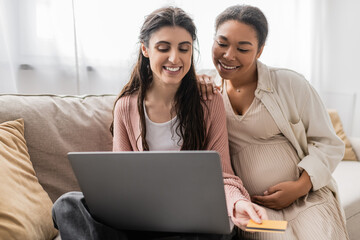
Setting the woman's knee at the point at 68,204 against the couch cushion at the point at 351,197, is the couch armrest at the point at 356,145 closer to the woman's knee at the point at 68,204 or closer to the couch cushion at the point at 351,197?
the couch cushion at the point at 351,197

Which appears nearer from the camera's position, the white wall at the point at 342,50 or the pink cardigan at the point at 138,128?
the pink cardigan at the point at 138,128

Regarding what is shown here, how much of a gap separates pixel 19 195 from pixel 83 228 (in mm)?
258

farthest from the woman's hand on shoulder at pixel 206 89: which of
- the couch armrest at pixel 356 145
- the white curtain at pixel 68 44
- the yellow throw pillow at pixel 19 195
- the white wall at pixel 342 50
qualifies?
the white wall at pixel 342 50

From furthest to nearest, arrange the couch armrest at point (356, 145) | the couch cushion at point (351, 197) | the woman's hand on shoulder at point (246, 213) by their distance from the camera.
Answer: the couch armrest at point (356, 145) → the couch cushion at point (351, 197) → the woman's hand on shoulder at point (246, 213)

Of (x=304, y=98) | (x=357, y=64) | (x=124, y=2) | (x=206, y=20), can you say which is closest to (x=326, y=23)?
(x=357, y=64)

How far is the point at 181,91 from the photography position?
1316 mm

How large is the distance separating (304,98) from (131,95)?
64 centimetres

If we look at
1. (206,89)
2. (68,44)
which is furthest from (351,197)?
(68,44)

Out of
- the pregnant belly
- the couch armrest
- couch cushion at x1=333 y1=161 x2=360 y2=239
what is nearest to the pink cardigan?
the pregnant belly

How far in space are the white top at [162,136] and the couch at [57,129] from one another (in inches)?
9.1

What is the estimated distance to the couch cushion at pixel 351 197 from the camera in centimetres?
168

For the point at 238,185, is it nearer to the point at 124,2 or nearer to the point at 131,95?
the point at 131,95

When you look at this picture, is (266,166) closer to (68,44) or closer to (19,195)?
(19,195)

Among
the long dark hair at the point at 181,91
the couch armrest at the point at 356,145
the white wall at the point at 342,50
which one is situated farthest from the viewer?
the white wall at the point at 342,50
